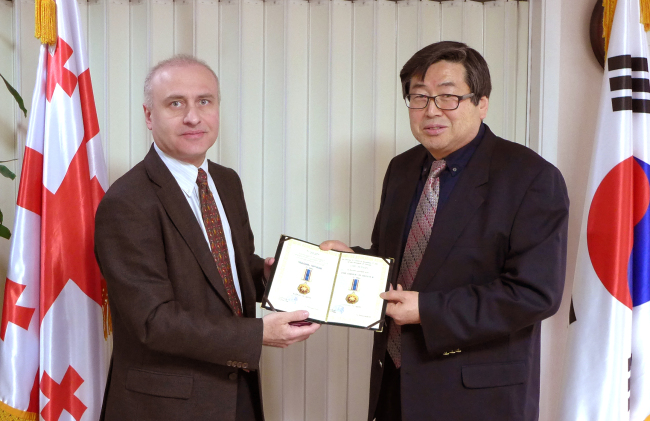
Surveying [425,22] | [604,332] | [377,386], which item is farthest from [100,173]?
[604,332]

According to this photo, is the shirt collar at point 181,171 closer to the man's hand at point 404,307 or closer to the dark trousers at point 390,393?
the man's hand at point 404,307

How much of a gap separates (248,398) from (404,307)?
688 mm

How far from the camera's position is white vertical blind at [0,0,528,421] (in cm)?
290

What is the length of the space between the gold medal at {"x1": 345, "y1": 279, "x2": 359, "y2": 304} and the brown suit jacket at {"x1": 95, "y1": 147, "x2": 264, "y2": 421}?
312mm

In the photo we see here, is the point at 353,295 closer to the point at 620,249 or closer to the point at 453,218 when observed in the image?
the point at 453,218

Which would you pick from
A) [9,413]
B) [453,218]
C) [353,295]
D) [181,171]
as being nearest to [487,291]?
[453,218]

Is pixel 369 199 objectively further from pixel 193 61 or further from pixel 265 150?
pixel 193 61

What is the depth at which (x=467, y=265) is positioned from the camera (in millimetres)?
1854

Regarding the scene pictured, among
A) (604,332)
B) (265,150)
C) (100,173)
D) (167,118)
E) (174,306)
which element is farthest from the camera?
(265,150)

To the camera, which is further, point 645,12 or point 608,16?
point 608,16

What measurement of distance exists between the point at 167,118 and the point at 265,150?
3.60ft

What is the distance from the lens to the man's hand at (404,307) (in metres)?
1.78

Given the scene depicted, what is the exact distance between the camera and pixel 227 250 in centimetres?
195

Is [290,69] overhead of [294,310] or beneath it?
overhead
